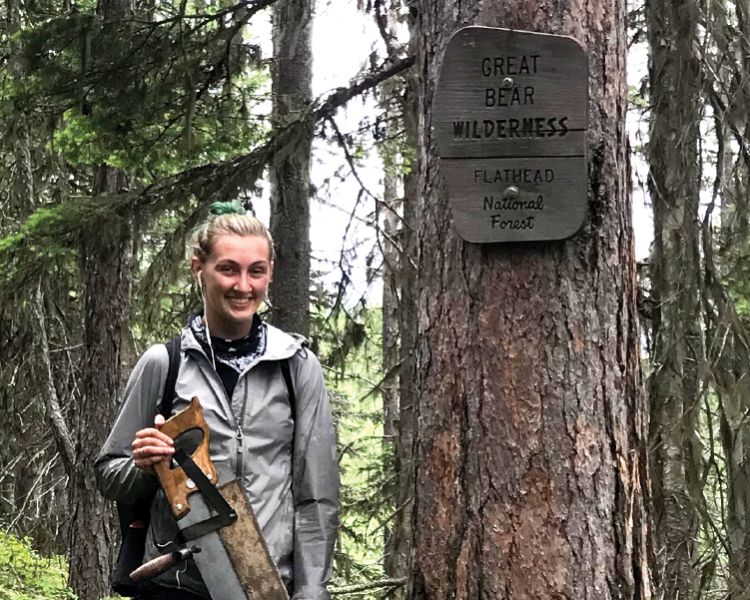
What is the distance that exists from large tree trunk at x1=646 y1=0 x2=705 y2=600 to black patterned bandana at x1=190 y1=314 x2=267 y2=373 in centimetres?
223

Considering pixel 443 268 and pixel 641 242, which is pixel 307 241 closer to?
pixel 641 242

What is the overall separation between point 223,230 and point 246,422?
24.0 inches

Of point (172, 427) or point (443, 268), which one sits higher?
point (443, 268)

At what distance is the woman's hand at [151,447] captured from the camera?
2580mm

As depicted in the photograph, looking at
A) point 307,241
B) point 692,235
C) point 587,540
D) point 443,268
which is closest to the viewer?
point 587,540

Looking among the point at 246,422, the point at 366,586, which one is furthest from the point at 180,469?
the point at 366,586

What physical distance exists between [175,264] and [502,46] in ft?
15.6

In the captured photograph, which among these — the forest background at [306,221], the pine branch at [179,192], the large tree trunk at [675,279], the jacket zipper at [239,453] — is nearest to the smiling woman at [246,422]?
the jacket zipper at [239,453]

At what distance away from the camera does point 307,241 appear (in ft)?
→ 25.4

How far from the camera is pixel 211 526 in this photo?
2652 millimetres

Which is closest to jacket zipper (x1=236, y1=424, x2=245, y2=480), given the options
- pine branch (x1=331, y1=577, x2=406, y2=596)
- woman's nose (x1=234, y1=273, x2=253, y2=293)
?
woman's nose (x1=234, y1=273, x2=253, y2=293)

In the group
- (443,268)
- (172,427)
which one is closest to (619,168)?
(443,268)

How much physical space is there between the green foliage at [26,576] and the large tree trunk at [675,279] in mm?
4123

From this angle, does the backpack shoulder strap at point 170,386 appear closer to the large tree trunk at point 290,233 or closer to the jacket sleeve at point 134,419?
the jacket sleeve at point 134,419
